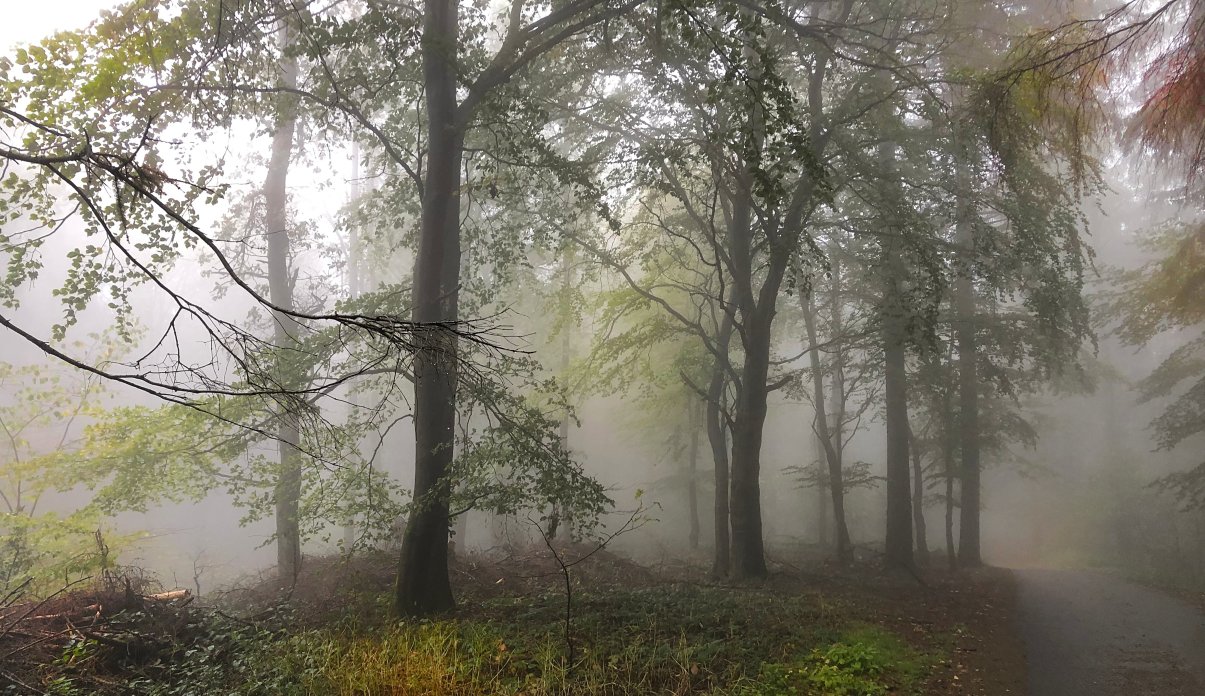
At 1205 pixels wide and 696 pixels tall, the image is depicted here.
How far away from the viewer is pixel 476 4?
9734 millimetres

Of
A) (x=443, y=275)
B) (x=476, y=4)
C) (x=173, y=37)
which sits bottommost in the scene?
(x=443, y=275)

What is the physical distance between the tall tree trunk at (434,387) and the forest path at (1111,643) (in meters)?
6.40

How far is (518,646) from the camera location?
6.50 m

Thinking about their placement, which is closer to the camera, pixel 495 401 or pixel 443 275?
→ pixel 495 401

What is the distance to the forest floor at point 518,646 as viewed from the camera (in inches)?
227

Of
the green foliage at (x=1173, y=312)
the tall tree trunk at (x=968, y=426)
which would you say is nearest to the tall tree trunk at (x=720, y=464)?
the tall tree trunk at (x=968, y=426)

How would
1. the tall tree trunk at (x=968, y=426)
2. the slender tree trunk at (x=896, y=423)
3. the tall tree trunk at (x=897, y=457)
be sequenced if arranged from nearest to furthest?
1. the slender tree trunk at (x=896, y=423)
2. the tall tree trunk at (x=897, y=457)
3. the tall tree trunk at (x=968, y=426)

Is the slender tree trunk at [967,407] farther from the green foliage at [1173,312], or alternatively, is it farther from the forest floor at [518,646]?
the forest floor at [518,646]

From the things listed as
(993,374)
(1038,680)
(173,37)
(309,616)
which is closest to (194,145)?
(173,37)

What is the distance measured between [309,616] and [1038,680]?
828cm

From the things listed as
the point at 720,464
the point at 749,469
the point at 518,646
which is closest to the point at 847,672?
the point at 518,646

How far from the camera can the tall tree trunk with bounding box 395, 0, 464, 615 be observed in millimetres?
7746

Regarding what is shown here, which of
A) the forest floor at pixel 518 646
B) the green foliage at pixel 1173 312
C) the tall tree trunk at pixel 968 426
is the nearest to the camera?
the forest floor at pixel 518 646

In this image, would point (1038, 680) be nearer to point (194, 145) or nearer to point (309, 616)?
point (309, 616)
